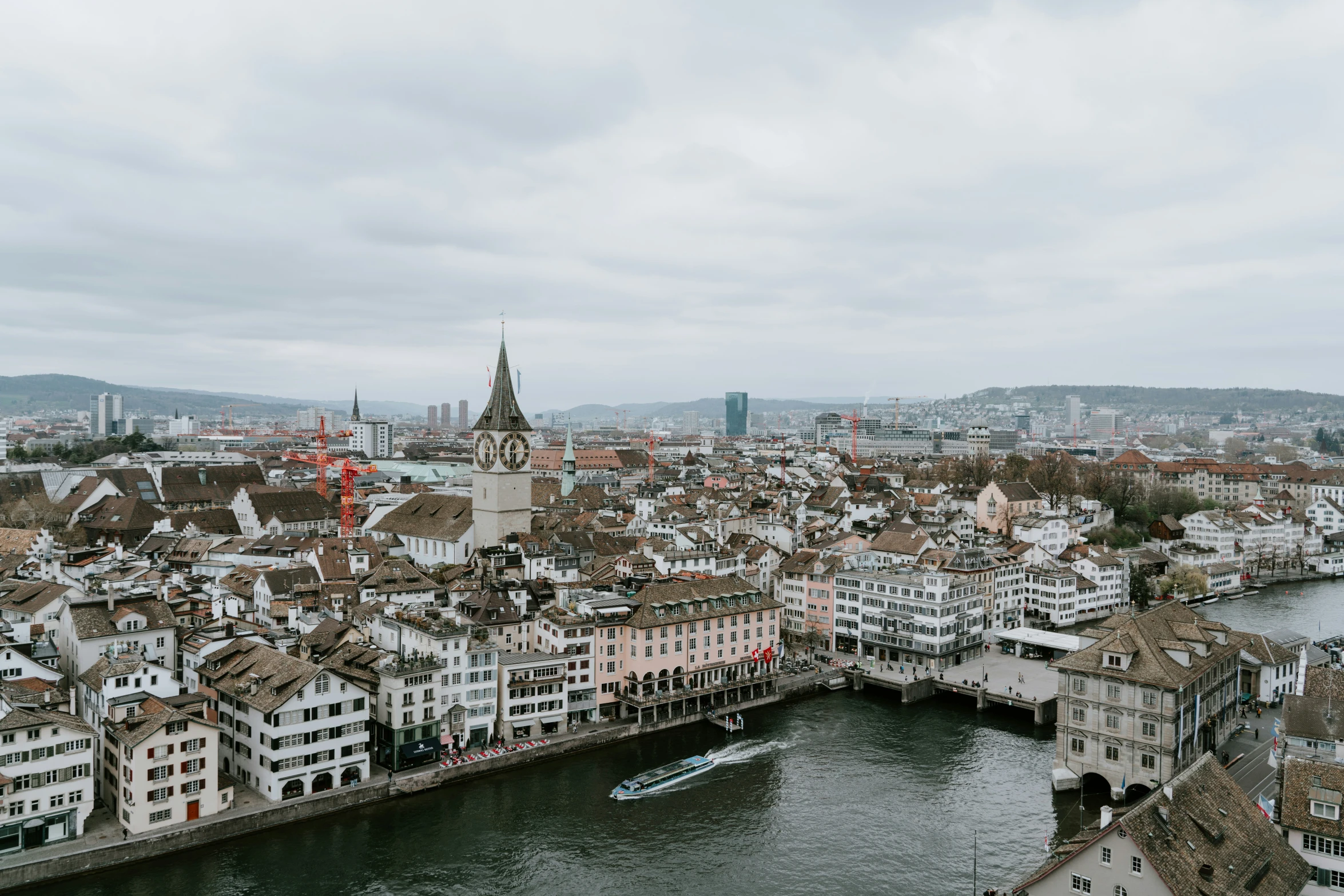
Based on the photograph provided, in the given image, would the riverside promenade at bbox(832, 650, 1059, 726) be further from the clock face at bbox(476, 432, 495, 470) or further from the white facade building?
the white facade building

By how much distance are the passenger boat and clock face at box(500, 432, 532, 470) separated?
3511cm

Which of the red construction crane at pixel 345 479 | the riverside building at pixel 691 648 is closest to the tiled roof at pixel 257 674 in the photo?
the riverside building at pixel 691 648

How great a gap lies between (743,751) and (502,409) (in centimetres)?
3755

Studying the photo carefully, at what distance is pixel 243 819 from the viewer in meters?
31.0

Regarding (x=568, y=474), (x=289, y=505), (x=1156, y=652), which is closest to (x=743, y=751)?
(x=1156, y=652)

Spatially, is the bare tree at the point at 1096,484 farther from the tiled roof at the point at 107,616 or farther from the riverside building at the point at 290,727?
the tiled roof at the point at 107,616

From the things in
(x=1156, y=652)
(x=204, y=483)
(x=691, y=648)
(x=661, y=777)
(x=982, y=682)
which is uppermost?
(x=204, y=483)

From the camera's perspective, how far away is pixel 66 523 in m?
78.5

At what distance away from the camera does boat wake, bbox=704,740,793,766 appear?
4003cm

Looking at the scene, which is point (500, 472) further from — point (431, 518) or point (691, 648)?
point (691, 648)

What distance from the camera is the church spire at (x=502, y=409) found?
70250 mm

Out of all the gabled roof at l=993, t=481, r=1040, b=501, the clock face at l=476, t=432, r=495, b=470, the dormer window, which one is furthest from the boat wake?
the gabled roof at l=993, t=481, r=1040, b=501

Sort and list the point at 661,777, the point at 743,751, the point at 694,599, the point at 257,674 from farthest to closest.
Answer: the point at 694,599
the point at 743,751
the point at 661,777
the point at 257,674

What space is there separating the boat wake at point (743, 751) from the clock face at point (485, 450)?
34.7m
